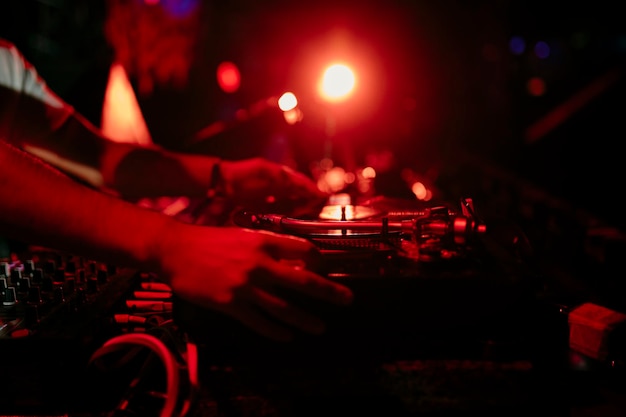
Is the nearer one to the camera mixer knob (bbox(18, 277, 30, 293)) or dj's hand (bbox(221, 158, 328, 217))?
mixer knob (bbox(18, 277, 30, 293))

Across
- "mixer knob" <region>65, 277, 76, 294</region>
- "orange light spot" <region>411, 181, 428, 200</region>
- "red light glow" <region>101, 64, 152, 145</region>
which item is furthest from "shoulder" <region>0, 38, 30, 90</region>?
"orange light spot" <region>411, 181, 428, 200</region>

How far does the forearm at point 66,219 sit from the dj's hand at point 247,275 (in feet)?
0.15

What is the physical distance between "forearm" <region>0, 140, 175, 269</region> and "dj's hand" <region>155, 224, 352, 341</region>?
4 cm

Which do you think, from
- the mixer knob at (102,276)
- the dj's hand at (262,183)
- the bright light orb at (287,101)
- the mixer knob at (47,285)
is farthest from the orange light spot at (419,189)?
the mixer knob at (47,285)

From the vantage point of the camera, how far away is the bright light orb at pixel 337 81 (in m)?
2.47

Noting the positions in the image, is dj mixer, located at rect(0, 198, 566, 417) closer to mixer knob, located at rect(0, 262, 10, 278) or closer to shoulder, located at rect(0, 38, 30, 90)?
mixer knob, located at rect(0, 262, 10, 278)

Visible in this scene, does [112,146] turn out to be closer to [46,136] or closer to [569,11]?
[46,136]

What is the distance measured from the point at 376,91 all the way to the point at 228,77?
15.0ft

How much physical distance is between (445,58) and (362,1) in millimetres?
2025

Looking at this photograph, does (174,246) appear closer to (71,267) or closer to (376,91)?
(71,267)

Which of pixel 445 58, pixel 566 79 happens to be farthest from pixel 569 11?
pixel 445 58

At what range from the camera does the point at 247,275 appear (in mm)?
629

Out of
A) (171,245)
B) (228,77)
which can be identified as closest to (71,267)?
(171,245)

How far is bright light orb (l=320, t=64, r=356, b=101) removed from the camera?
8.10 ft
